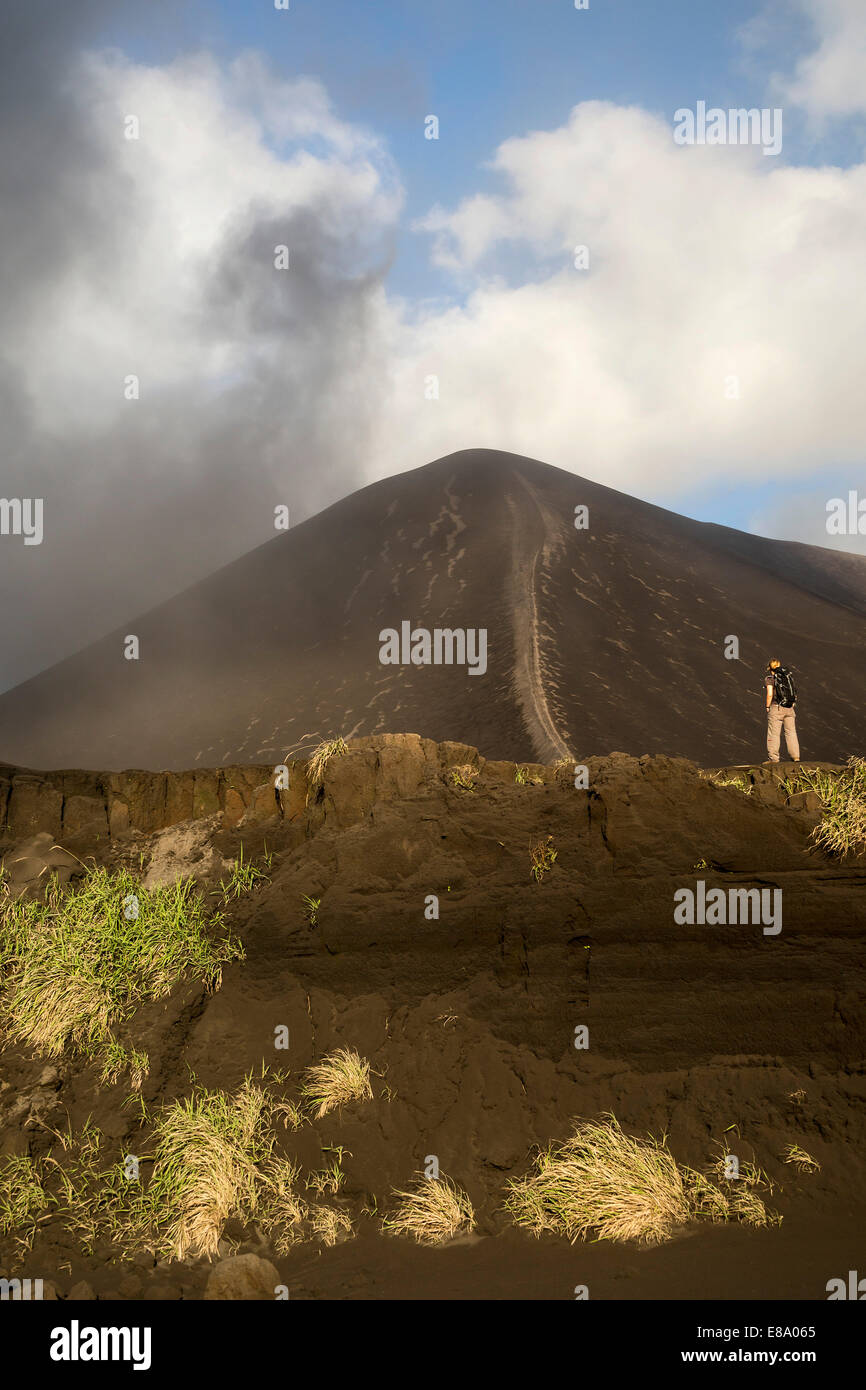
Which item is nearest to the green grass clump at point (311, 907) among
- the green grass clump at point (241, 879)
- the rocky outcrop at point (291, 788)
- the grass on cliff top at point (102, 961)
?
the grass on cliff top at point (102, 961)

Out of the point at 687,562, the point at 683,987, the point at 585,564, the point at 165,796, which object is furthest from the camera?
the point at 687,562

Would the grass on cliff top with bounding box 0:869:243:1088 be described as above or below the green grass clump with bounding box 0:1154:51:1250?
above

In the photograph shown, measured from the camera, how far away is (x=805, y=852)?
588 centimetres

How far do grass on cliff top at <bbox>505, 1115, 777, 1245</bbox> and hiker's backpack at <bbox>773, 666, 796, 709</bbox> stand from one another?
753 cm

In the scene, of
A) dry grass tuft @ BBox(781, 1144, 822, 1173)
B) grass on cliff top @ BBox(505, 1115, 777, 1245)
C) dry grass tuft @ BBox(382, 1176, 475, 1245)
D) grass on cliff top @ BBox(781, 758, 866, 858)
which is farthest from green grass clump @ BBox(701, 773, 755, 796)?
dry grass tuft @ BBox(382, 1176, 475, 1245)

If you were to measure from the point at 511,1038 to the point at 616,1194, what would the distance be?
1.11m

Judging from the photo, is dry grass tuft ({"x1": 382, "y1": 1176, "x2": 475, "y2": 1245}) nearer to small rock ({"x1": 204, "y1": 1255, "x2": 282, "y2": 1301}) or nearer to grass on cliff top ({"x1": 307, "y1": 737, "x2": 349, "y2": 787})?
small rock ({"x1": 204, "y1": 1255, "x2": 282, "y2": 1301})

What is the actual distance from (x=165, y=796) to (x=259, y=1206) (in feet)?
14.2

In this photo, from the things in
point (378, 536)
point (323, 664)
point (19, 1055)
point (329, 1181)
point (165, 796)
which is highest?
point (378, 536)

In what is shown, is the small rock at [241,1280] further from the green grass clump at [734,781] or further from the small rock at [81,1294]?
the green grass clump at [734,781]

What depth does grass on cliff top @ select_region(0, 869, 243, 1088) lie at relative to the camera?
636 cm

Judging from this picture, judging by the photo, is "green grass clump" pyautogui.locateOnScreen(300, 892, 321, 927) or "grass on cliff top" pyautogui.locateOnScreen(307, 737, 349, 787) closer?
"green grass clump" pyautogui.locateOnScreen(300, 892, 321, 927)
